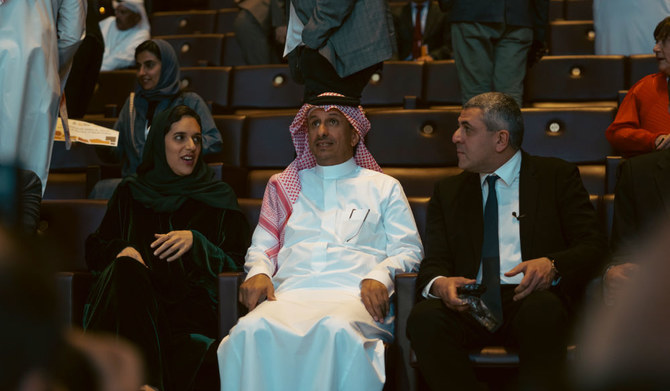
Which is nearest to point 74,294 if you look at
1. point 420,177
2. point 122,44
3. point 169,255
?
point 169,255

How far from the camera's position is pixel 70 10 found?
337 centimetres

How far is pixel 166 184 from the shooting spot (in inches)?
128

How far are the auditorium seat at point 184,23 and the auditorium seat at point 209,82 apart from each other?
1900 mm

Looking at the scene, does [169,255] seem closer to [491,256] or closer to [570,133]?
[491,256]

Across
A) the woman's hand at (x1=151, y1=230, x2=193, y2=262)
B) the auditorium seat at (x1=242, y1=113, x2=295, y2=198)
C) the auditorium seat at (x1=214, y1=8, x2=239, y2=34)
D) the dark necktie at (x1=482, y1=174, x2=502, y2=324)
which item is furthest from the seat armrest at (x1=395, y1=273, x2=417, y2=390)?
the auditorium seat at (x1=214, y1=8, x2=239, y2=34)

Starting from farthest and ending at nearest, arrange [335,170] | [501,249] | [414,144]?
[414,144], [335,170], [501,249]

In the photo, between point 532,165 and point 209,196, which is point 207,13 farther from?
point 532,165

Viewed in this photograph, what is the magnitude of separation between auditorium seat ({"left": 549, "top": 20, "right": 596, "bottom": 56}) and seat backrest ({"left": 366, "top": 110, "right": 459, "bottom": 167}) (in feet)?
6.59

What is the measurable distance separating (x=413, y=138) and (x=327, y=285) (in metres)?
1.35

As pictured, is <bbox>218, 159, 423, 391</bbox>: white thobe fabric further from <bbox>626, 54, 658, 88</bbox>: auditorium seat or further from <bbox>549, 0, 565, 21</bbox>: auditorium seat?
<bbox>549, 0, 565, 21</bbox>: auditorium seat

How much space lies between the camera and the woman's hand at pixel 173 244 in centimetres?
293

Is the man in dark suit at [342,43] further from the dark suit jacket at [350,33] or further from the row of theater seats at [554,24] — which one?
the row of theater seats at [554,24]

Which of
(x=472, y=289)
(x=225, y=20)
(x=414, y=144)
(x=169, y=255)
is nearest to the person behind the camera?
(x=472, y=289)

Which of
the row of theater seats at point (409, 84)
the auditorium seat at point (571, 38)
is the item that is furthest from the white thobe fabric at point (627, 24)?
the auditorium seat at point (571, 38)
